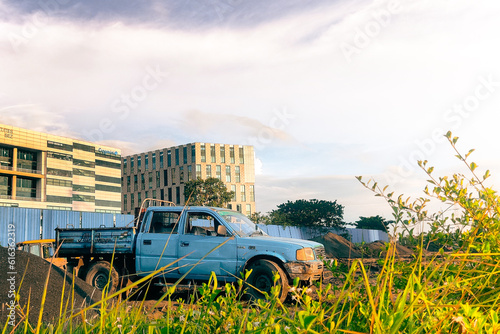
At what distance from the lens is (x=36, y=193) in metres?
81.2

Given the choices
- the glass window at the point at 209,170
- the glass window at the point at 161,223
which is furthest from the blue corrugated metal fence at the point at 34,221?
the glass window at the point at 209,170

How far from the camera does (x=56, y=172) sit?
277 feet

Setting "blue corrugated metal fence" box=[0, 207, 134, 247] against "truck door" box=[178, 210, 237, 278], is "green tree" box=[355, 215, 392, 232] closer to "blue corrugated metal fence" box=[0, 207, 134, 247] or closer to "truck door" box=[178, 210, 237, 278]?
"blue corrugated metal fence" box=[0, 207, 134, 247]

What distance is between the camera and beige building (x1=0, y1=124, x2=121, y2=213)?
75.5 metres

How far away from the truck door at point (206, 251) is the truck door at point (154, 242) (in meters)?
0.24

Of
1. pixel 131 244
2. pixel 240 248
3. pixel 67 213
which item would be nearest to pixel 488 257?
pixel 240 248

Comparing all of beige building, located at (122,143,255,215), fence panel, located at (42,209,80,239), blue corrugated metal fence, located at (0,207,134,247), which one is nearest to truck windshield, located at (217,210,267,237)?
blue corrugated metal fence, located at (0,207,134,247)

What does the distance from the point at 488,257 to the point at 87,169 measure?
95743mm

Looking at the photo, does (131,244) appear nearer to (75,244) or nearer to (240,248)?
(75,244)

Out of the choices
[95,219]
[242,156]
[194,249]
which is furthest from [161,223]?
[242,156]

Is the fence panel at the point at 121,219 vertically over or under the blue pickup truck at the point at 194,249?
over

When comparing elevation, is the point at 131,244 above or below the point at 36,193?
below

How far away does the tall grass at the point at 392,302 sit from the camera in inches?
98.0

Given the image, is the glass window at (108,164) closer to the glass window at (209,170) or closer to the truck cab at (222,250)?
the glass window at (209,170)
